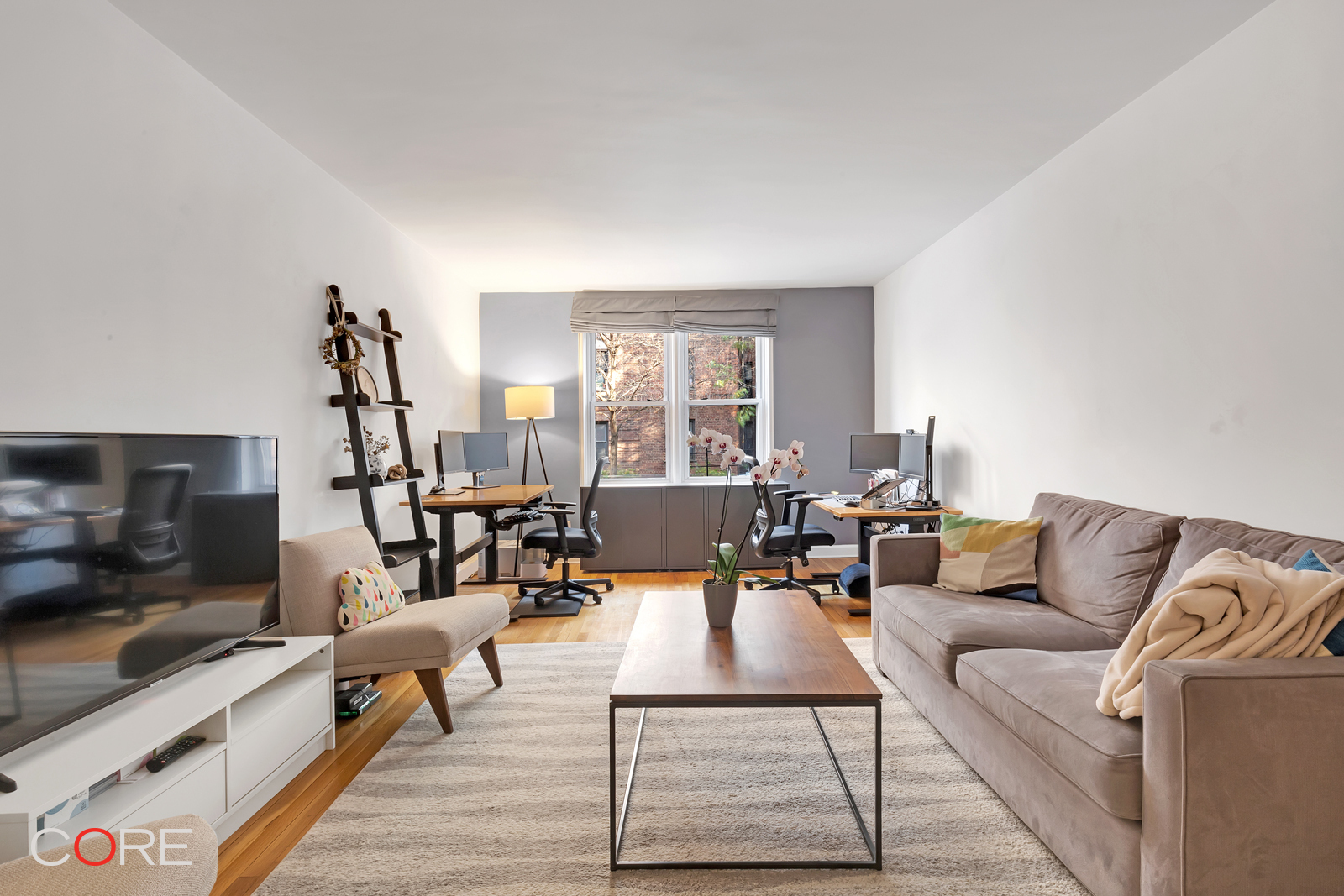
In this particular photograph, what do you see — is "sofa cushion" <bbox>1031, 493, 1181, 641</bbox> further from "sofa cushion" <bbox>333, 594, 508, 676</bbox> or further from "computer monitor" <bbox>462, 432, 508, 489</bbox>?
"computer monitor" <bbox>462, 432, 508, 489</bbox>

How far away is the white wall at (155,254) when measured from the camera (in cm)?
191

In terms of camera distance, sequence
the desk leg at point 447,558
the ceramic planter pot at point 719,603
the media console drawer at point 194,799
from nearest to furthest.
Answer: the media console drawer at point 194,799
the ceramic planter pot at point 719,603
the desk leg at point 447,558

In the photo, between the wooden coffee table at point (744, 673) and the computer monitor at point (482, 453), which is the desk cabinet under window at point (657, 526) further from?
the wooden coffee table at point (744, 673)

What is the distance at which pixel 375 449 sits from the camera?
13.1ft

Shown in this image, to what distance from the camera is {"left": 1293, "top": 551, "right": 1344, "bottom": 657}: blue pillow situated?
5.30 ft

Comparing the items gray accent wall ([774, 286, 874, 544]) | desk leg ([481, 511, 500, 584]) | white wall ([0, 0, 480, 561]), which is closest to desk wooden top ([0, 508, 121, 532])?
white wall ([0, 0, 480, 561])

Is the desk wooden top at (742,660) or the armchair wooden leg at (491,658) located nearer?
the desk wooden top at (742,660)

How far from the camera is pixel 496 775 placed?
243cm

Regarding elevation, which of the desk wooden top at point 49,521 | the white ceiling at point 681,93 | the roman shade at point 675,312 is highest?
the white ceiling at point 681,93

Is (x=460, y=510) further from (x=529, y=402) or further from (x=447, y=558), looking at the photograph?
(x=529, y=402)

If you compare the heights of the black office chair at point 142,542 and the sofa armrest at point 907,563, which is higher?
the black office chair at point 142,542

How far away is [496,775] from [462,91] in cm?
250

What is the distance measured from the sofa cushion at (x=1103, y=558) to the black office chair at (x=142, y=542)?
3095mm

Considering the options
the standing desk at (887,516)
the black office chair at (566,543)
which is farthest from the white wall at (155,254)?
the standing desk at (887,516)
